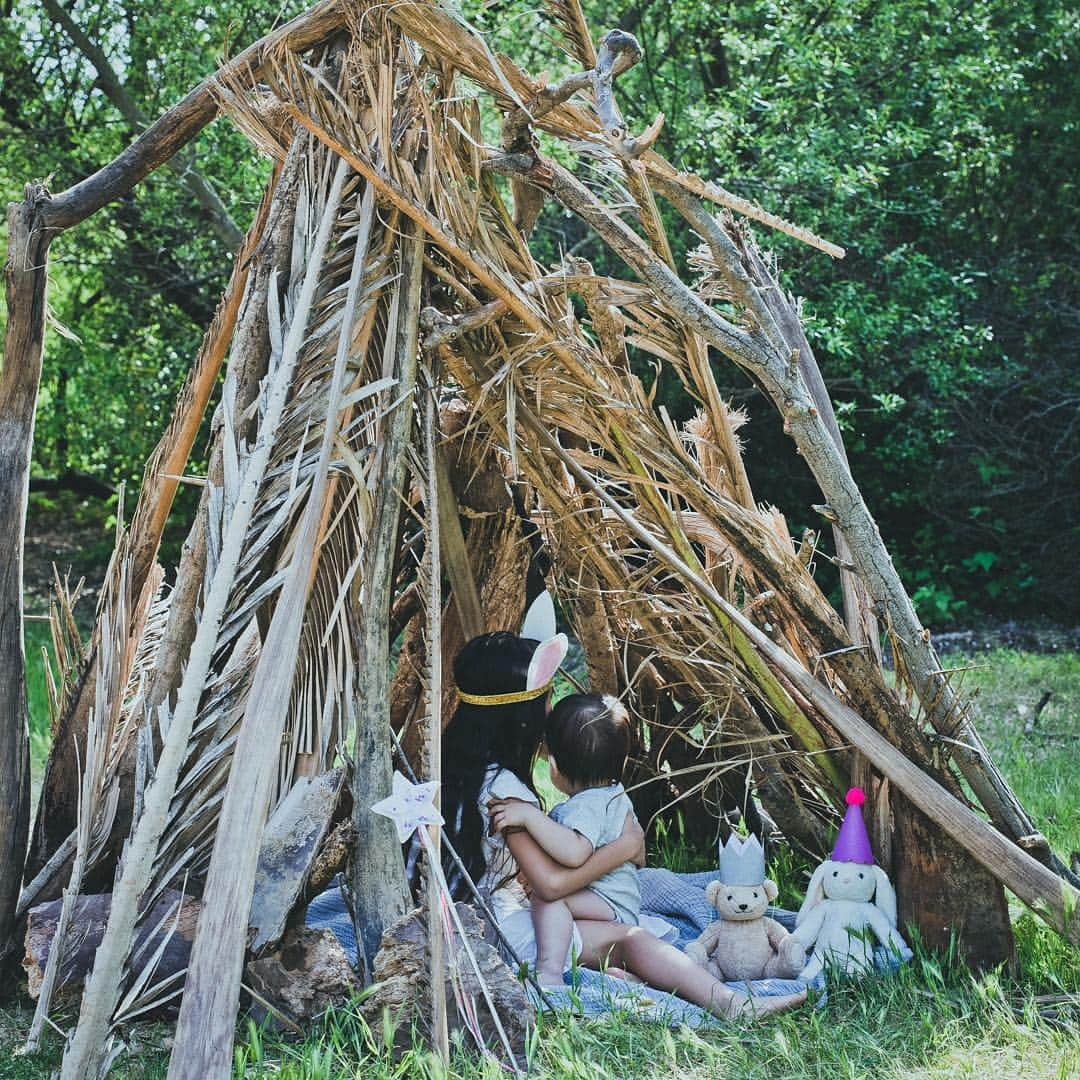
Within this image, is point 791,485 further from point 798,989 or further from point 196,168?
point 798,989

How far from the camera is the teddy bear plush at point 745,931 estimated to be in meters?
3.17

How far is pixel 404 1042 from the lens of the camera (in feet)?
8.57

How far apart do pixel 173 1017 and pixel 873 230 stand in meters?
6.59

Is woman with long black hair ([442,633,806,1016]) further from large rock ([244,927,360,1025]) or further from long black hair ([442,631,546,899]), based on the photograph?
large rock ([244,927,360,1025])

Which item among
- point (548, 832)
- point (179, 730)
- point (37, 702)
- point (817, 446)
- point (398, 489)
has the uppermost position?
point (398, 489)

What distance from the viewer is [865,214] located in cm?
803

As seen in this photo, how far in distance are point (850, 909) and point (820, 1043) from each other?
461 mm

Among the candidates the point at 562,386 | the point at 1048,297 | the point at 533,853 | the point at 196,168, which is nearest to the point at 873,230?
the point at 1048,297

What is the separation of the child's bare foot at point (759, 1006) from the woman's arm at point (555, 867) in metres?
0.47

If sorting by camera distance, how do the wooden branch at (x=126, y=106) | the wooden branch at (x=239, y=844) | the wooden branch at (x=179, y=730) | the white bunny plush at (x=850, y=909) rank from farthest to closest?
the wooden branch at (x=126, y=106) < the white bunny plush at (x=850, y=909) < the wooden branch at (x=179, y=730) < the wooden branch at (x=239, y=844)

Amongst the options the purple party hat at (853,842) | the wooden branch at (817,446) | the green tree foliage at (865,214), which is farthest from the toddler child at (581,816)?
the green tree foliage at (865,214)

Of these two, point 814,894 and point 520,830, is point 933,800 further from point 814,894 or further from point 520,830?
point 520,830

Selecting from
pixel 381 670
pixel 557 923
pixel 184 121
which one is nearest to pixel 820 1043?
pixel 557 923

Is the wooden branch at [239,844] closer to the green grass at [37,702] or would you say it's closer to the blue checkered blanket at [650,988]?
the blue checkered blanket at [650,988]
